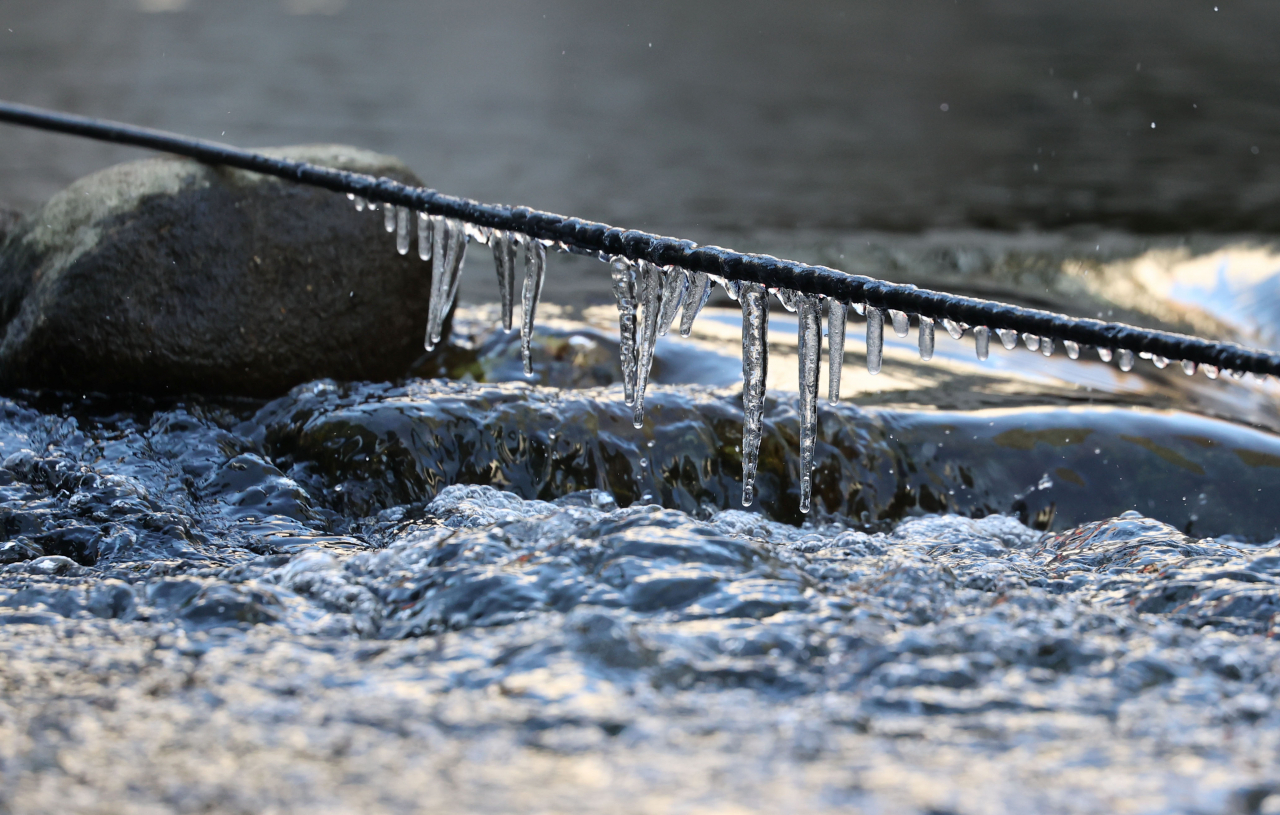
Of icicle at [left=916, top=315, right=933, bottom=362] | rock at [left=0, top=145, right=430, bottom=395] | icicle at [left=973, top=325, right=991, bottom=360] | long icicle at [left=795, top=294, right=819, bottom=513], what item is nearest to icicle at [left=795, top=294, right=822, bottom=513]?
long icicle at [left=795, top=294, right=819, bottom=513]

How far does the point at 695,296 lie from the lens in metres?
2.91

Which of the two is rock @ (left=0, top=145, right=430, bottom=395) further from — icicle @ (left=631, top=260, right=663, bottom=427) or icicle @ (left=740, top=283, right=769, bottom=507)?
icicle @ (left=740, top=283, right=769, bottom=507)

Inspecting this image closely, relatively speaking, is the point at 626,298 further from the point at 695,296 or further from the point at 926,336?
the point at 926,336

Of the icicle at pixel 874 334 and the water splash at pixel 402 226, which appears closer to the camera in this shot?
the icicle at pixel 874 334

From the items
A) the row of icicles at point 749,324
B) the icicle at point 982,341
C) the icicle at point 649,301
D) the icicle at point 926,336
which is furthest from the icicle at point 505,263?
the icicle at point 982,341

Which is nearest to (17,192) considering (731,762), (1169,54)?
(731,762)

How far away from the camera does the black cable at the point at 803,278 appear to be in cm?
233

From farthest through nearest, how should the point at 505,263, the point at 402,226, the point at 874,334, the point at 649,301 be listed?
the point at 402,226, the point at 505,263, the point at 649,301, the point at 874,334

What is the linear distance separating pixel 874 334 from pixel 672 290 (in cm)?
57

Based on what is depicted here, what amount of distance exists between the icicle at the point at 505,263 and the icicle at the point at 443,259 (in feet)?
0.38

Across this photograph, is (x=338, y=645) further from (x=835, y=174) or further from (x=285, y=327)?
(x=835, y=174)

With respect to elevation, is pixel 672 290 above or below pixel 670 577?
above

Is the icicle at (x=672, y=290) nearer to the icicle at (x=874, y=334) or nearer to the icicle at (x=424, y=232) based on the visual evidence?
the icicle at (x=874, y=334)

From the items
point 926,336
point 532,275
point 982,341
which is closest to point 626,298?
point 532,275
